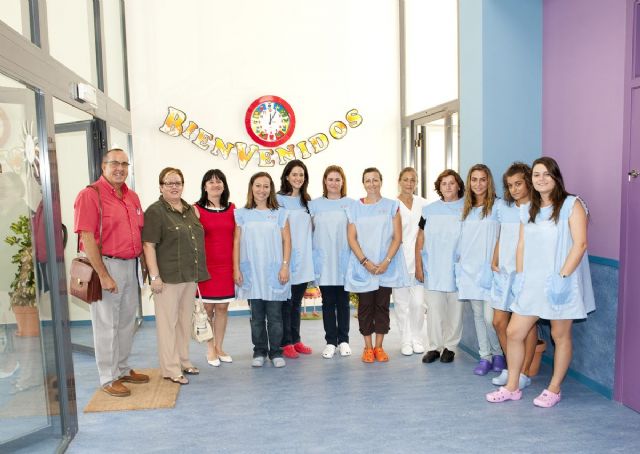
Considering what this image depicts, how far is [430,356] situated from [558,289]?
1.28 meters

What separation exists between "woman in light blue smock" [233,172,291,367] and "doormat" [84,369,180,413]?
670 mm

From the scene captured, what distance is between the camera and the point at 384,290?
13.3 feet

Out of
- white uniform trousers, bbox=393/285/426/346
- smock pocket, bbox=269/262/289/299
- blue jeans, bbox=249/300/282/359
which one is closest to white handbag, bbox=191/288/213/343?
blue jeans, bbox=249/300/282/359

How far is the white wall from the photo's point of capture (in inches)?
221

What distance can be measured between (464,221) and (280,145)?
8.54 ft

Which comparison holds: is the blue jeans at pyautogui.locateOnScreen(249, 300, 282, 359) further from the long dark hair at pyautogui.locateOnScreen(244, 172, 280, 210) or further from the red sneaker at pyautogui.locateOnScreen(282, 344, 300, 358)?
the long dark hair at pyautogui.locateOnScreen(244, 172, 280, 210)

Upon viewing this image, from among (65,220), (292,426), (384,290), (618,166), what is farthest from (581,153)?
(65,220)

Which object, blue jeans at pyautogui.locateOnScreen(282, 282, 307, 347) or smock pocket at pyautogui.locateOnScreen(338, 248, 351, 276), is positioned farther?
blue jeans at pyautogui.locateOnScreen(282, 282, 307, 347)

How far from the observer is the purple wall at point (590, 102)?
323 cm

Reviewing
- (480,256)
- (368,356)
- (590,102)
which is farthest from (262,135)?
(590,102)

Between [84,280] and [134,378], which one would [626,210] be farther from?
[134,378]

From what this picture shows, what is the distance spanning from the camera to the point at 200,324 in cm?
374

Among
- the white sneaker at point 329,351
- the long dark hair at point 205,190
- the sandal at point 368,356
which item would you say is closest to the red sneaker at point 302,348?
the white sneaker at point 329,351

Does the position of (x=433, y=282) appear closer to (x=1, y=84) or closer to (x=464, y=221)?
(x=464, y=221)
